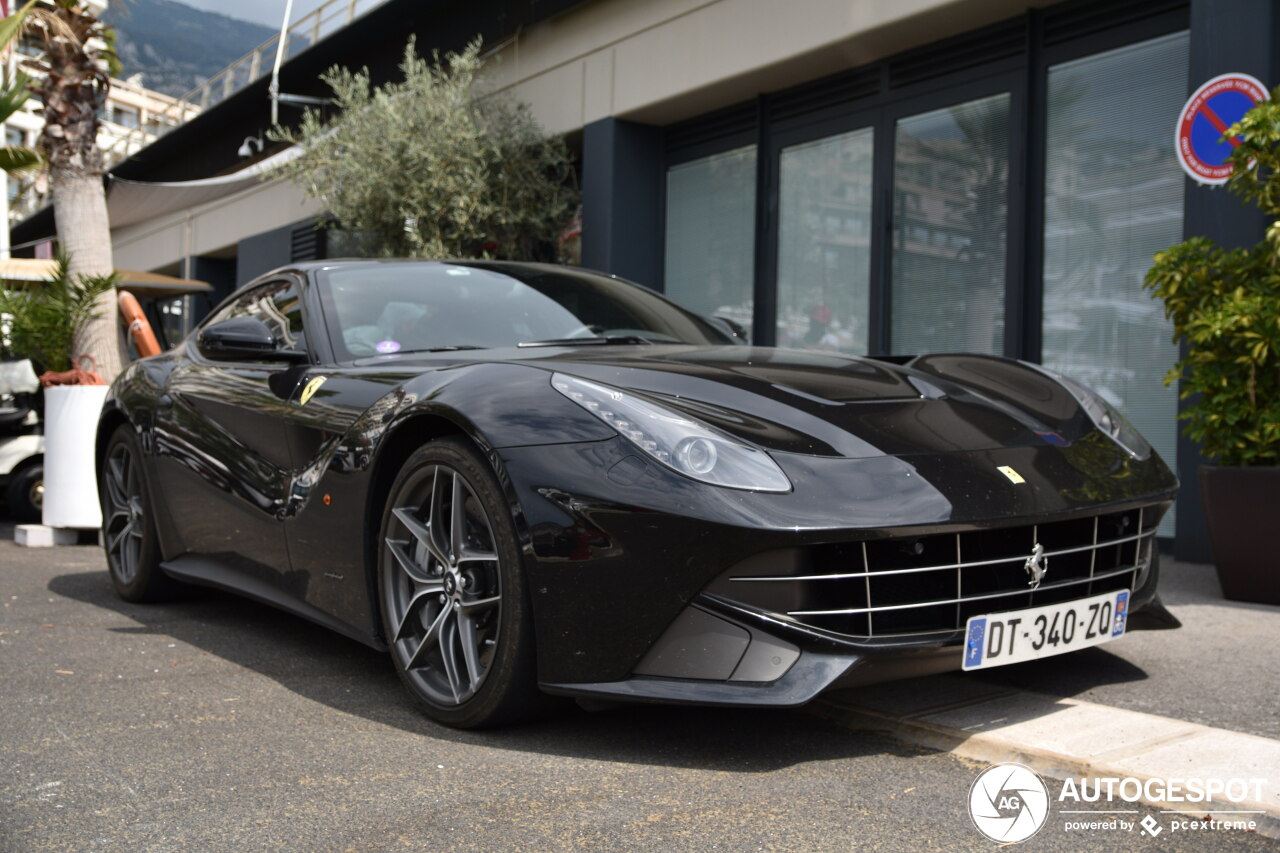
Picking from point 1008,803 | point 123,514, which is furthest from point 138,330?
point 1008,803

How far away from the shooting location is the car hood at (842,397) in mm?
2709

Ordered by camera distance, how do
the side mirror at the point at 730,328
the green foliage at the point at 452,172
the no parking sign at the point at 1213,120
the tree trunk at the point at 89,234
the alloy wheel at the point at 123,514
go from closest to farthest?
the side mirror at the point at 730,328, the alloy wheel at the point at 123,514, the no parking sign at the point at 1213,120, the tree trunk at the point at 89,234, the green foliage at the point at 452,172

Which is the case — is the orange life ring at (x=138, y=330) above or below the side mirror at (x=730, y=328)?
above

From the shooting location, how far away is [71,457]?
6934 millimetres

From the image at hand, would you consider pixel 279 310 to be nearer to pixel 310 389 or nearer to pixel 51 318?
pixel 310 389

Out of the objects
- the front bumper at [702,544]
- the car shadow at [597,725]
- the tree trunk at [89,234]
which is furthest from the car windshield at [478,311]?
the tree trunk at [89,234]

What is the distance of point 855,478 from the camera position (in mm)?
2533

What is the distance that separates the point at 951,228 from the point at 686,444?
6.35m

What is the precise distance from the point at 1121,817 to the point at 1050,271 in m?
6.00

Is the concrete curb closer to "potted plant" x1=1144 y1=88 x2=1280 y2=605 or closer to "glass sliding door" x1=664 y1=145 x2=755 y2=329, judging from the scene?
"potted plant" x1=1144 y1=88 x2=1280 y2=605

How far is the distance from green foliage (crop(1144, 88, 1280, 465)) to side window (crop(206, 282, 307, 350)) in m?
3.47

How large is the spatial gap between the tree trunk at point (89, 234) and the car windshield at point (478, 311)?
6934mm

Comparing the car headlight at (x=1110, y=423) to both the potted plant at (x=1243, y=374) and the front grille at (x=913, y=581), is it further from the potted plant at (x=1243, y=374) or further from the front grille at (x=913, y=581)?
the potted plant at (x=1243, y=374)

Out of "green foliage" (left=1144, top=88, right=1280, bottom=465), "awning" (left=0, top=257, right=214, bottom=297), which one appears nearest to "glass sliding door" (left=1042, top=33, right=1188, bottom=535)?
"green foliage" (left=1144, top=88, right=1280, bottom=465)
